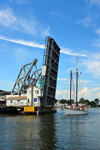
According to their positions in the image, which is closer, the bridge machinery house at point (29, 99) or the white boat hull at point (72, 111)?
the bridge machinery house at point (29, 99)

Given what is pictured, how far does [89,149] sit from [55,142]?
4060 mm

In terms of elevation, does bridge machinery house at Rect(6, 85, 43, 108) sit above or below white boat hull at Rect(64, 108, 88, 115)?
above

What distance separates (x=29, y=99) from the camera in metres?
64.1

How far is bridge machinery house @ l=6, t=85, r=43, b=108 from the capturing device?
62.3 meters

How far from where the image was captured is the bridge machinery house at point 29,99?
62.3 meters

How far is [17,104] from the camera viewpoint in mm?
66062

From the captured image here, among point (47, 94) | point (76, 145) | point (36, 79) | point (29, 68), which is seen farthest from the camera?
point (36, 79)

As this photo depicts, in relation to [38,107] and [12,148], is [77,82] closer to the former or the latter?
[38,107]

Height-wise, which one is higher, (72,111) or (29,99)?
(29,99)

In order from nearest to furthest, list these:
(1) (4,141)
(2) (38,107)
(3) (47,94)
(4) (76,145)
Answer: (4) (76,145) < (1) (4,141) < (2) (38,107) < (3) (47,94)

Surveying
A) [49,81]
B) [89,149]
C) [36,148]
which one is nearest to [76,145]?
[89,149]

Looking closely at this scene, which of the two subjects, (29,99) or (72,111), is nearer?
(29,99)

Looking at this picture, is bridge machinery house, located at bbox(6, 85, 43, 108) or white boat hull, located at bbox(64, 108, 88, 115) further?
white boat hull, located at bbox(64, 108, 88, 115)

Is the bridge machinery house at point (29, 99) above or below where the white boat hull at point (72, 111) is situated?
above
